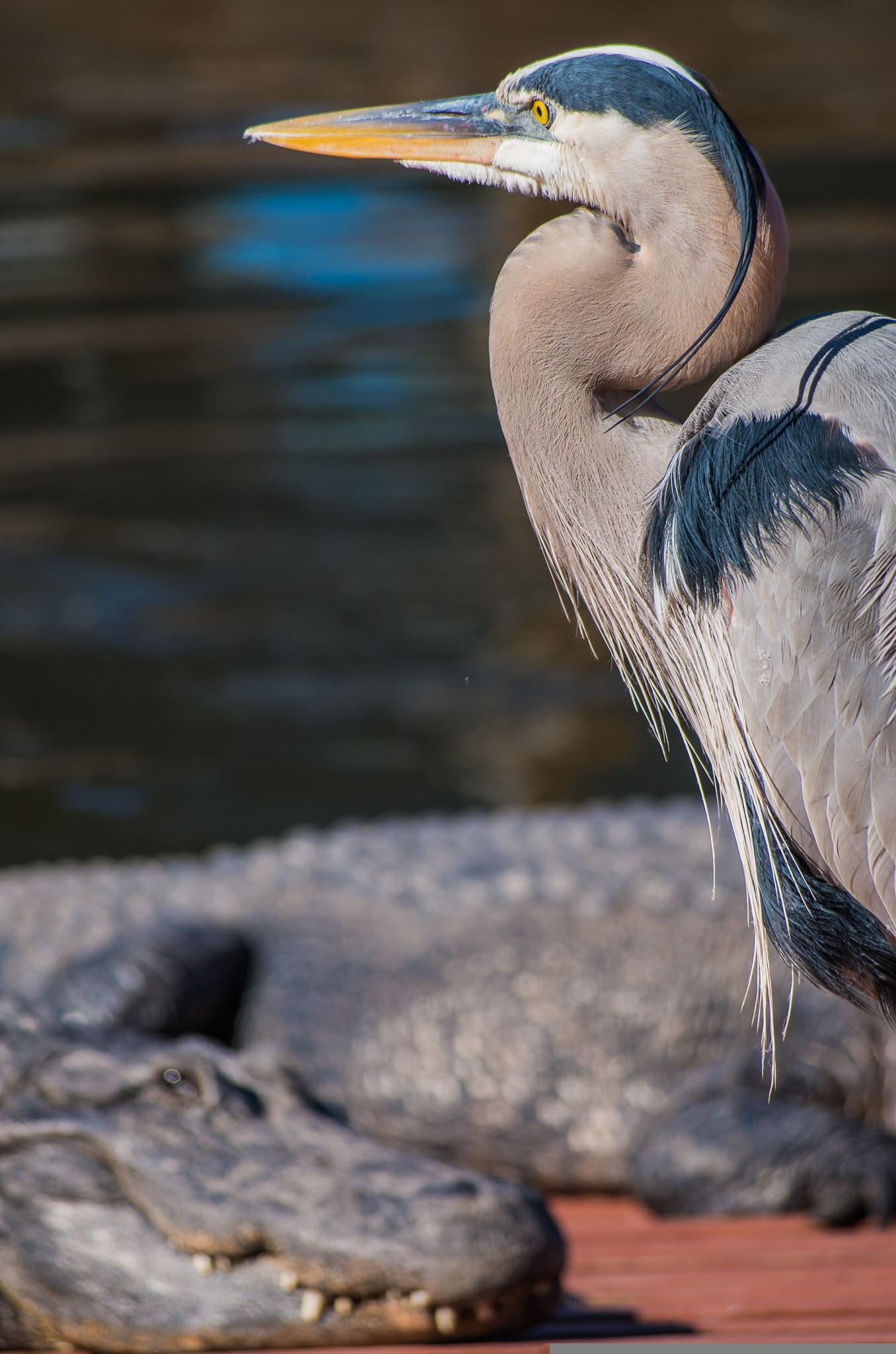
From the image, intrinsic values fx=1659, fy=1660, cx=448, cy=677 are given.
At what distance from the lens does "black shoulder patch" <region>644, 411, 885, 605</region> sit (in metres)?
2.22

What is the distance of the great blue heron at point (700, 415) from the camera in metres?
2.17

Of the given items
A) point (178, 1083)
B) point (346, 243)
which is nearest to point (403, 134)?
point (178, 1083)

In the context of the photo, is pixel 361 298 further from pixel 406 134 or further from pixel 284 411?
pixel 406 134

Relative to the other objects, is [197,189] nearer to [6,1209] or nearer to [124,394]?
[124,394]

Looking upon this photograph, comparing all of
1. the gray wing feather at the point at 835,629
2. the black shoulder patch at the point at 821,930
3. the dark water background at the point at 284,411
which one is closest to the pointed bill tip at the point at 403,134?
the gray wing feather at the point at 835,629

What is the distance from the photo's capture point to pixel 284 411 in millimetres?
11406

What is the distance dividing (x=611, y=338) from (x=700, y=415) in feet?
0.56

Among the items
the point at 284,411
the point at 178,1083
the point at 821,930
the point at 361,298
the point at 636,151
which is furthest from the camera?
the point at 361,298

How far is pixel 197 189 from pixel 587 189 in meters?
11.1

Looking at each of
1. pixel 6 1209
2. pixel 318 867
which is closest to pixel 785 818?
pixel 6 1209

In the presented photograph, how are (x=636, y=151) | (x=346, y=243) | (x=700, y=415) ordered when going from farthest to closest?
(x=346, y=243) → (x=700, y=415) → (x=636, y=151)

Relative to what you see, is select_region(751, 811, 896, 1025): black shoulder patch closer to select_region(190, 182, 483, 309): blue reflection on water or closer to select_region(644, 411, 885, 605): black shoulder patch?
select_region(644, 411, 885, 605): black shoulder patch

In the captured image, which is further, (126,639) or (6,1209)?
(126,639)

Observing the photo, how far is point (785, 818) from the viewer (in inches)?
95.3
